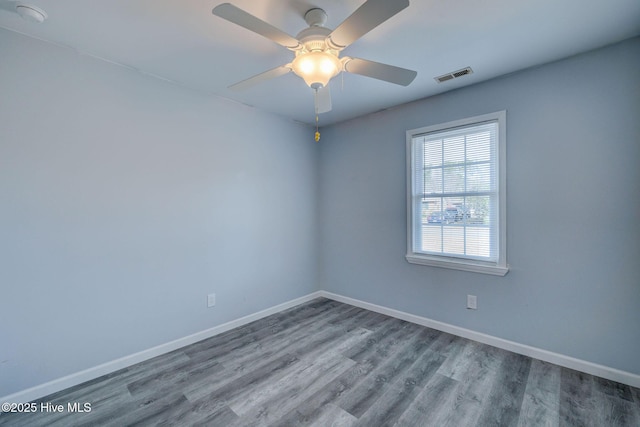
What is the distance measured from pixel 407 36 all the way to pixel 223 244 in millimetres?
2511

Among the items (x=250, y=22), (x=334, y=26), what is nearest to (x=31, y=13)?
(x=250, y=22)

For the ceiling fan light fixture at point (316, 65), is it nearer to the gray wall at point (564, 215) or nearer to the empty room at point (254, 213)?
the empty room at point (254, 213)

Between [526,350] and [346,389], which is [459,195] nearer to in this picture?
[526,350]

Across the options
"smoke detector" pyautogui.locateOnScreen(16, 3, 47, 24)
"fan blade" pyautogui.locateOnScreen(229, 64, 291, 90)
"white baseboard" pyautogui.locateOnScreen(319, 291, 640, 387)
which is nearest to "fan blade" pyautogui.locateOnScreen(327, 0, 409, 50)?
"fan blade" pyautogui.locateOnScreen(229, 64, 291, 90)

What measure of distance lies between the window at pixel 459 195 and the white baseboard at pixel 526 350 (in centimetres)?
63

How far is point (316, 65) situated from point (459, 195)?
198 cm

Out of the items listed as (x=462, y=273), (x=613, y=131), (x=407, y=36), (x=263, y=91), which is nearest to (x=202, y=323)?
(x=263, y=91)

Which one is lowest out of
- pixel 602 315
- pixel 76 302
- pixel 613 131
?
pixel 602 315

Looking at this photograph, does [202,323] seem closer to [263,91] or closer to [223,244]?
[223,244]

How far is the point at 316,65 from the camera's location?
1.62 metres

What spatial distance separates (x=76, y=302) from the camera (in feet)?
6.82

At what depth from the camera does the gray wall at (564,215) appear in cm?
202

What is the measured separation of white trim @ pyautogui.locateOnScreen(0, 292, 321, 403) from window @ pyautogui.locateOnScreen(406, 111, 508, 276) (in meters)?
2.13

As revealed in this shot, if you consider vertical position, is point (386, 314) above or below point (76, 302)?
below
